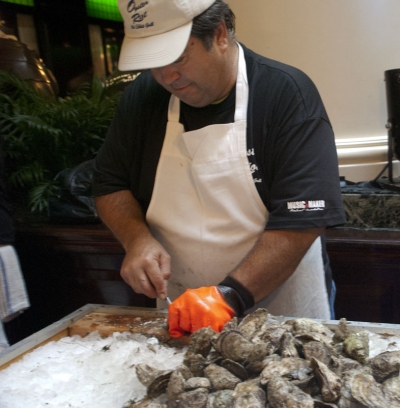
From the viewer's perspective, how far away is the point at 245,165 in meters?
1.36

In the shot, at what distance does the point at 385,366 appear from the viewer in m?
0.90

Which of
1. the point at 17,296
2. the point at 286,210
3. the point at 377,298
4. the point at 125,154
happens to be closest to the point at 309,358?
the point at 286,210

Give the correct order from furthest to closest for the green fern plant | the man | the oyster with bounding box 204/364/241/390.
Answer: the green fern plant, the man, the oyster with bounding box 204/364/241/390

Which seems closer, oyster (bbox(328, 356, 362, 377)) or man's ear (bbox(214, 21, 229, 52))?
oyster (bbox(328, 356, 362, 377))

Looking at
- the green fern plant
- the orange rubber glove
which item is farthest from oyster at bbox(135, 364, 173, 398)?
the green fern plant

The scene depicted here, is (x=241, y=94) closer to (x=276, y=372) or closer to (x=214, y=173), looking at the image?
(x=214, y=173)

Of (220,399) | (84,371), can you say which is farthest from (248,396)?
(84,371)

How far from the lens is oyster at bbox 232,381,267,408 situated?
2.61 ft

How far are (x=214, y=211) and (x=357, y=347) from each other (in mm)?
611

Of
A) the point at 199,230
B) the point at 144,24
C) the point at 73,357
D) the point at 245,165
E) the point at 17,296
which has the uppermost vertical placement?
the point at 144,24

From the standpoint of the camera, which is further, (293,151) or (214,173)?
(214,173)

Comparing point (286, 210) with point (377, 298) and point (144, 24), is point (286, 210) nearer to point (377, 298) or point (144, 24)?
point (144, 24)

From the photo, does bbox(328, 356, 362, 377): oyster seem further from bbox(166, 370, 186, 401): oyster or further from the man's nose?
the man's nose

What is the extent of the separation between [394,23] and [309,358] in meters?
2.21
